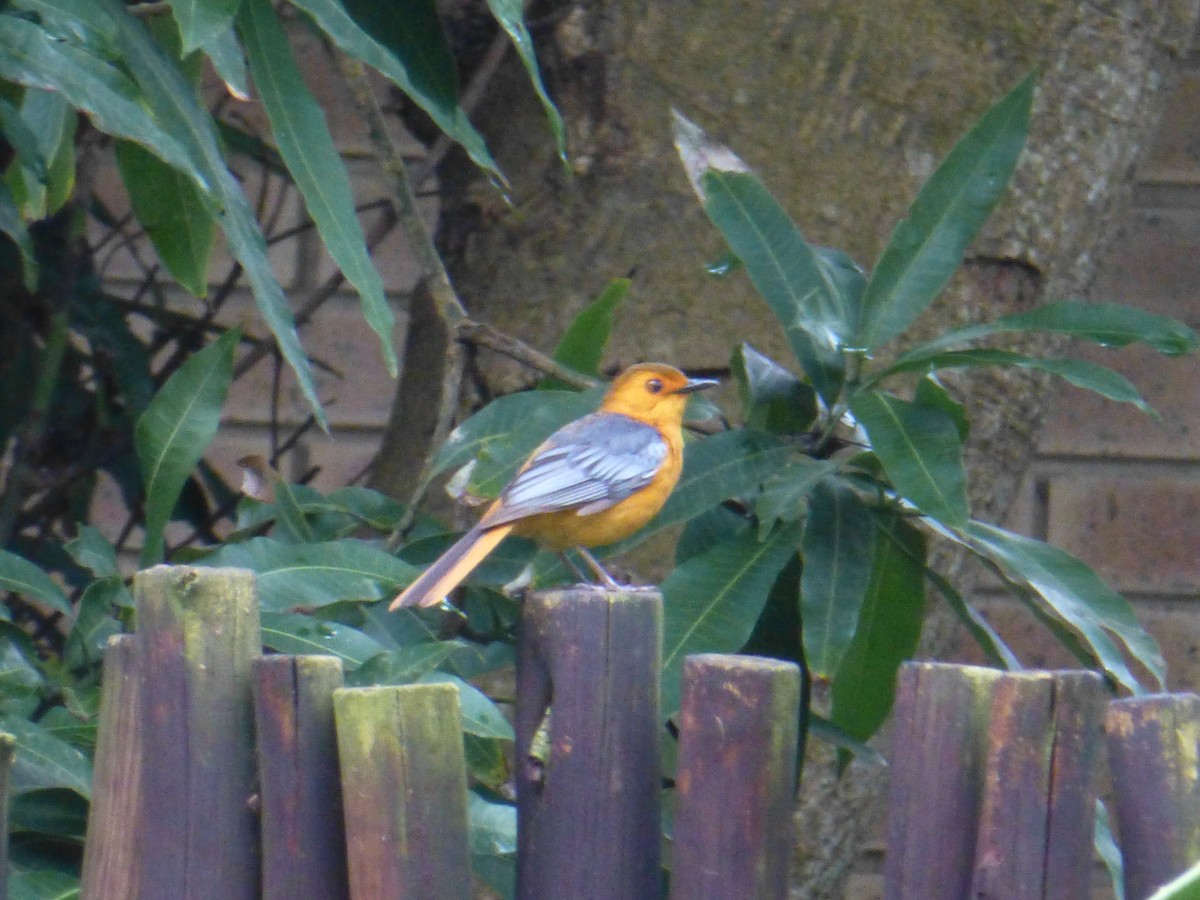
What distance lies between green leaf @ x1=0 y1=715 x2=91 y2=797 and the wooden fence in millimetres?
359

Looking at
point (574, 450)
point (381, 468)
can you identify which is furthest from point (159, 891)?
point (381, 468)

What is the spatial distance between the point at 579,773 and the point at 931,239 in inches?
40.6

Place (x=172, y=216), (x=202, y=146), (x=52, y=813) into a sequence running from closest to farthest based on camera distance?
(x=52, y=813), (x=202, y=146), (x=172, y=216)

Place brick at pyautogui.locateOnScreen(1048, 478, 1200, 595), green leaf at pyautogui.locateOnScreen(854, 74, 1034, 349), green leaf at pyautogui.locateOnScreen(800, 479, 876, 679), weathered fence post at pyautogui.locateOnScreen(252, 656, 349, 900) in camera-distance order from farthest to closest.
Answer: brick at pyautogui.locateOnScreen(1048, 478, 1200, 595), green leaf at pyautogui.locateOnScreen(854, 74, 1034, 349), green leaf at pyautogui.locateOnScreen(800, 479, 876, 679), weathered fence post at pyautogui.locateOnScreen(252, 656, 349, 900)

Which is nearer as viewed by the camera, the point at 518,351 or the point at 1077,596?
the point at 1077,596

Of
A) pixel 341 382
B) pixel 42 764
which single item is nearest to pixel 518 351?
pixel 42 764

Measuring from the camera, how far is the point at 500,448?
7.12 feet

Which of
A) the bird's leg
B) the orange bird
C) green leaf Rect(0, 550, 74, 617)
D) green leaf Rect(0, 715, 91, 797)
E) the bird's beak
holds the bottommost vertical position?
green leaf Rect(0, 715, 91, 797)

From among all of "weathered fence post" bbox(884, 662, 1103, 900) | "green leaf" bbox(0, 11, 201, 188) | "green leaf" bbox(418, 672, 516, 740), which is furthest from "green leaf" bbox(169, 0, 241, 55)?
"weathered fence post" bbox(884, 662, 1103, 900)

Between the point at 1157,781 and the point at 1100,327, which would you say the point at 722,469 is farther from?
the point at 1157,781

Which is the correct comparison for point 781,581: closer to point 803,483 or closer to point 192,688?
point 803,483

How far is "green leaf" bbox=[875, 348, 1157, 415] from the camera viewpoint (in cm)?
198

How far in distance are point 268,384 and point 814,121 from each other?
1835 millimetres

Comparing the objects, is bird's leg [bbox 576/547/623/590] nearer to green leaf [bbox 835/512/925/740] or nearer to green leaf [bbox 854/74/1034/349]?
green leaf [bbox 835/512/925/740]
